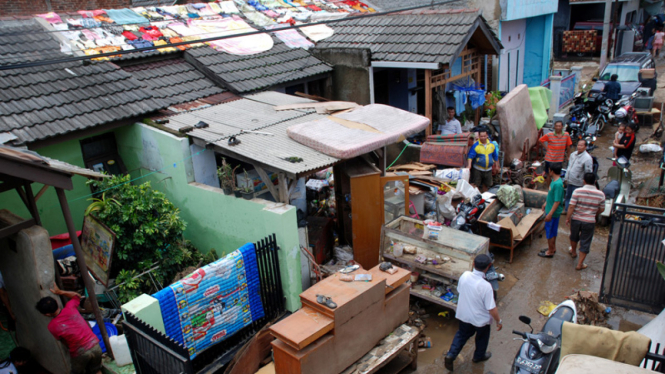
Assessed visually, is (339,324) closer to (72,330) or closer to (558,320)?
(558,320)

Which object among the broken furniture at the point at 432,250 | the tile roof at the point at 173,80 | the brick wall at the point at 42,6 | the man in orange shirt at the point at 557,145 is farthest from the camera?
the brick wall at the point at 42,6

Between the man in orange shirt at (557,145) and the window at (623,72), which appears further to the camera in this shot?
the window at (623,72)

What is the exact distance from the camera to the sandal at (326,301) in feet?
19.5

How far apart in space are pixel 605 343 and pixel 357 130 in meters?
4.80

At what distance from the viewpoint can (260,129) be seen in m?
8.45

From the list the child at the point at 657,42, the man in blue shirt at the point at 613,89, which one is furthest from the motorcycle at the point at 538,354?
the child at the point at 657,42

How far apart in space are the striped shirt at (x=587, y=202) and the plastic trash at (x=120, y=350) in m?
7.44

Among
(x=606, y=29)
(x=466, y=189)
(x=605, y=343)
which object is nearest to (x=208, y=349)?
(x=605, y=343)

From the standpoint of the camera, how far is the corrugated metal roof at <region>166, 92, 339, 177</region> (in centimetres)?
731

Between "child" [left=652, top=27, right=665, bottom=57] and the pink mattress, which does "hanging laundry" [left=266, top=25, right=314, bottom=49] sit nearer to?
the pink mattress

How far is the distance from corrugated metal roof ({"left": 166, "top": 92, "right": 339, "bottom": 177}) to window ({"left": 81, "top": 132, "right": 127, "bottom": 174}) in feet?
5.08

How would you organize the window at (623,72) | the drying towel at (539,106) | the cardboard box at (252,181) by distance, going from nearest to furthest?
the cardboard box at (252,181) < the drying towel at (539,106) < the window at (623,72)

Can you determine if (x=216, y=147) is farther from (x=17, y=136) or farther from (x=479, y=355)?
(x=479, y=355)

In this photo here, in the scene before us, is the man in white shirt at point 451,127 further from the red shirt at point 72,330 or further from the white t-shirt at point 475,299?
the red shirt at point 72,330
